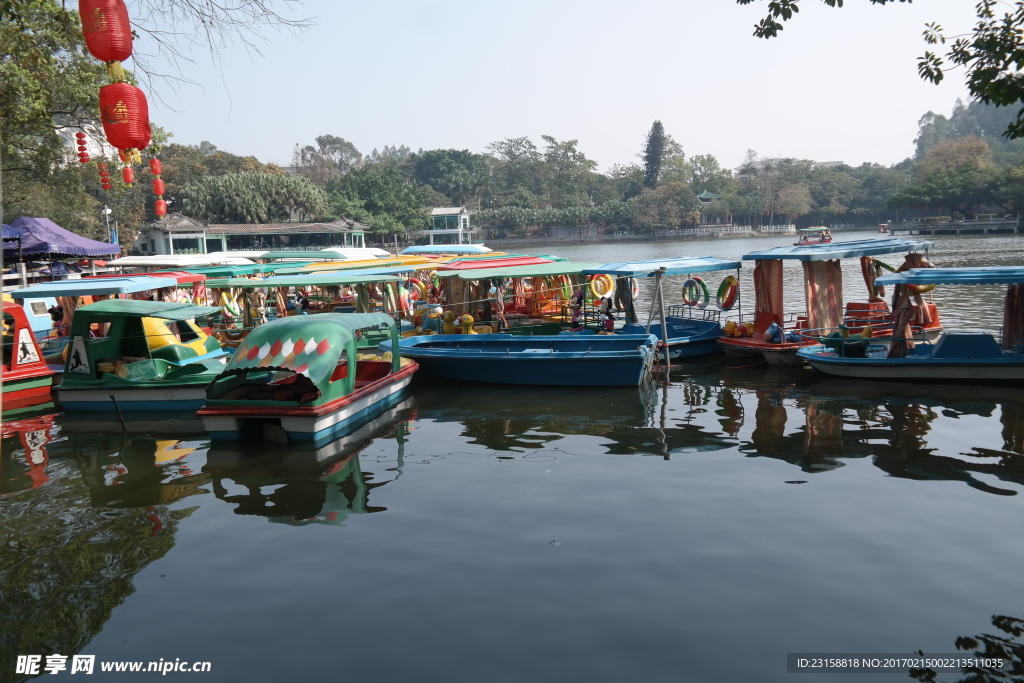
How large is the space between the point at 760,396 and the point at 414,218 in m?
64.2

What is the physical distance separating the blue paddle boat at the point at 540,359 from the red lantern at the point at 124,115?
6.50 metres

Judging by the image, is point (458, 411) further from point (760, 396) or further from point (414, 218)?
point (414, 218)

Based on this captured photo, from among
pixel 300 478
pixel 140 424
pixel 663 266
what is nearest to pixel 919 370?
pixel 663 266

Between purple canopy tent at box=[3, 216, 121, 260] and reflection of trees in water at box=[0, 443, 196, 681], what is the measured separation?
53.6ft

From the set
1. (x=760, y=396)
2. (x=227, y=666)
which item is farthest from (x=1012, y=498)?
(x=227, y=666)

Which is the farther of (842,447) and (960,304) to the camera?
(960,304)

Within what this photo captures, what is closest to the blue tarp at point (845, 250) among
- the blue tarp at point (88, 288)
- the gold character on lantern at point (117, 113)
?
the gold character on lantern at point (117, 113)

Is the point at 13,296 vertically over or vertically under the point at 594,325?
over

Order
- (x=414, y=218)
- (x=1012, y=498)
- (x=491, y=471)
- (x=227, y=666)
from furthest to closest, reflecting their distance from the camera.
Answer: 1. (x=414, y=218)
2. (x=491, y=471)
3. (x=1012, y=498)
4. (x=227, y=666)

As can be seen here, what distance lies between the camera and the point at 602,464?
428 inches

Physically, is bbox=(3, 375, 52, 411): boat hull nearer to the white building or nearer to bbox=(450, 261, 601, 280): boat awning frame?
bbox=(450, 261, 601, 280): boat awning frame

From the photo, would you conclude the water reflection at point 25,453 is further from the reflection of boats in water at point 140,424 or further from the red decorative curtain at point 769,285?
the red decorative curtain at point 769,285

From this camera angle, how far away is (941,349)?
1446 centimetres

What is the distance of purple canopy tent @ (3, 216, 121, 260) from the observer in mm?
24203
